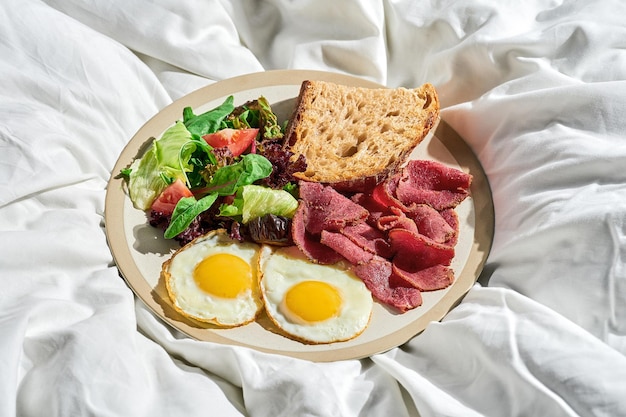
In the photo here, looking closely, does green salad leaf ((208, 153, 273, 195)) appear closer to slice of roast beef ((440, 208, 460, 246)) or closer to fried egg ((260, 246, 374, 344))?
fried egg ((260, 246, 374, 344))

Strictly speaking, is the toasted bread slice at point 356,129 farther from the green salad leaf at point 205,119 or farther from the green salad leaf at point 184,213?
the green salad leaf at point 184,213

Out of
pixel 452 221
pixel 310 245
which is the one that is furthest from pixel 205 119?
pixel 452 221

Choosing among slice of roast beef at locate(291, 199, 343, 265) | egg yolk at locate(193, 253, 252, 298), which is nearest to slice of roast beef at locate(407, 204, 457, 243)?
slice of roast beef at locate(291, 199, 343, 265)

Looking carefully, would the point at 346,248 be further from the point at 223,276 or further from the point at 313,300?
the point at 223,276

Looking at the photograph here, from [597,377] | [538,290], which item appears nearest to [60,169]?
[538,290]

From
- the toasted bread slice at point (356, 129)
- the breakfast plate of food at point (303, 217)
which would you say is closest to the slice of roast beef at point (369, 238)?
the breakfast plate of food at point (303, 217)
